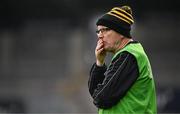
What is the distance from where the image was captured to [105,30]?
178 inches

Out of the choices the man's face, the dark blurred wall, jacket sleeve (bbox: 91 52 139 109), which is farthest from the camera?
the dark blurred wall

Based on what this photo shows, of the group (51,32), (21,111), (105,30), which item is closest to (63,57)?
(51,32)

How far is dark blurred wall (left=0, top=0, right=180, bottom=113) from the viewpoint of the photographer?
751 inches

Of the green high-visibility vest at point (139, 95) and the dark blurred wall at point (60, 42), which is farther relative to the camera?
the dark blurred wall at point (60, 42)

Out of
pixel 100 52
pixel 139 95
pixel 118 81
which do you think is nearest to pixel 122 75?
pixel 118 81

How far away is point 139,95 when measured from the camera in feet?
14.5

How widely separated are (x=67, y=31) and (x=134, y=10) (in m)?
2.14

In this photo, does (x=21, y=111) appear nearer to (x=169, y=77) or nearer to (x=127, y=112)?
(x=169, y=77)

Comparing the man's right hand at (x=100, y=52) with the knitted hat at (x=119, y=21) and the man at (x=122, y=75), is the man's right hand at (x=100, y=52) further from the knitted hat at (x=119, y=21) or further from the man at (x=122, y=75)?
the knitted hat at (x=119, y=21)

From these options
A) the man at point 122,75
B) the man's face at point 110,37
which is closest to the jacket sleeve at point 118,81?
the man at point 122,75

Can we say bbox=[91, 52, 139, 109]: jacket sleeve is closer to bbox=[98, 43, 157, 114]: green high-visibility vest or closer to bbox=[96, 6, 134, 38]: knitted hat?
bbox=[98, 43, 157, 114]: green high-visibility vest

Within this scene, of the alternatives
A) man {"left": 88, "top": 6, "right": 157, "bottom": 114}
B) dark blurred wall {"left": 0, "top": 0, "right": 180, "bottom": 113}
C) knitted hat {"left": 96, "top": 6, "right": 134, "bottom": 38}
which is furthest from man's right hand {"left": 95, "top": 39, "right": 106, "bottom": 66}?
dark blurred wall {"left": 0, "top": 0, "right": 180, "bottom": 113}

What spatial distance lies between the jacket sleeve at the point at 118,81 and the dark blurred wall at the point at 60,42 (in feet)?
45.6

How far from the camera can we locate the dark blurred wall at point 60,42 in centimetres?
1908
